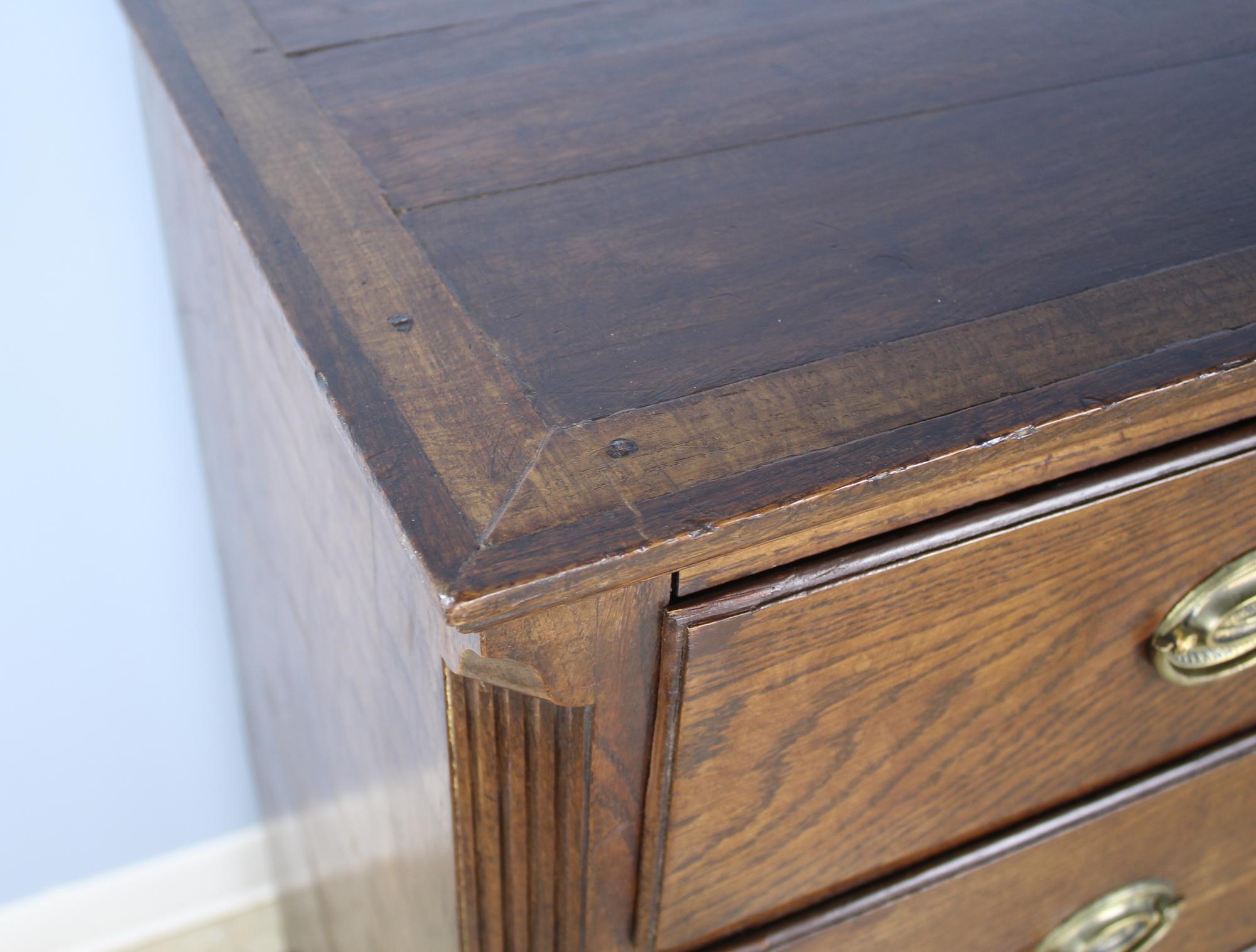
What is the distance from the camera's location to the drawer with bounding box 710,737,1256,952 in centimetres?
50

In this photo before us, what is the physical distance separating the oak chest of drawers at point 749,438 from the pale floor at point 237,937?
1.87 feet

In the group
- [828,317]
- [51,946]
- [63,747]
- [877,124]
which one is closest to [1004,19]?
[877,124]

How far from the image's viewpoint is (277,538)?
61 cm

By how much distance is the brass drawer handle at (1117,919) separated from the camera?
1.95 feet

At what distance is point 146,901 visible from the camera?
1.06 m

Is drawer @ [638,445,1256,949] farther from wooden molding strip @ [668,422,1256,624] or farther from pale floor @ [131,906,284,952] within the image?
pale floor @ [131,906,284,952]

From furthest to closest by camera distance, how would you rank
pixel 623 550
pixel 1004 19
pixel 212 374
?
pixel 212 374 < pixel 1004 19 < pixel 623 550

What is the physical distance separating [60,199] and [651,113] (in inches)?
17.6

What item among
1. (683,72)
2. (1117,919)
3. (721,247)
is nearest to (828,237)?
(721,247)

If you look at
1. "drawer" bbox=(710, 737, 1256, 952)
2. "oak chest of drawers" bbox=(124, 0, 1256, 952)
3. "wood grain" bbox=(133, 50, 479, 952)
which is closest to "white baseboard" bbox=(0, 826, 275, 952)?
"wood grain" bbox=(133, 50, 479, 952)

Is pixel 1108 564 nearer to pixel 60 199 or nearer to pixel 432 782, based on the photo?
pixel 432 782

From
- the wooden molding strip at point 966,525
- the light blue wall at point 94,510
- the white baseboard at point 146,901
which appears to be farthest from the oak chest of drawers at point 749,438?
the white baseboard at point 146,901

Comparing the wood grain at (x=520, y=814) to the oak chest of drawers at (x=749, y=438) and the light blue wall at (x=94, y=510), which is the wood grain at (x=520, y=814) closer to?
the oak chest of drawers at (x=749, y=438)

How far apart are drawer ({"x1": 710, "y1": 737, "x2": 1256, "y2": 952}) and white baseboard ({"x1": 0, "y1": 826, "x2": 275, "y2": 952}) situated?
2.38 ft
